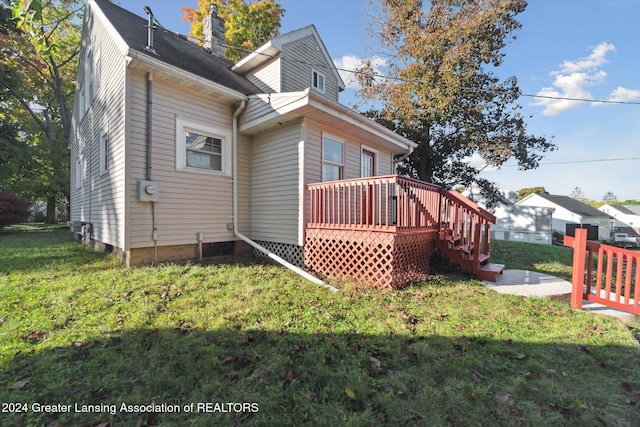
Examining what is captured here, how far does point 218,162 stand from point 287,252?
9.29ft

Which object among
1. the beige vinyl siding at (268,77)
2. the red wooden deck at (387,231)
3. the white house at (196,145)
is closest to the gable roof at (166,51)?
the white house at (196,145)

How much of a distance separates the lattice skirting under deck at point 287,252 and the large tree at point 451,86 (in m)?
8.69

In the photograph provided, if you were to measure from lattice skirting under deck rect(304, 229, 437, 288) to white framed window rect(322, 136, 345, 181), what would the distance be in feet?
6.10

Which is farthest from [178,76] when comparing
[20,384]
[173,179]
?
[20,384]

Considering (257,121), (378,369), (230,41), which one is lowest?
(378,369)

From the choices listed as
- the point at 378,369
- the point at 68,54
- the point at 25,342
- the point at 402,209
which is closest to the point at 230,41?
the point at 68,54

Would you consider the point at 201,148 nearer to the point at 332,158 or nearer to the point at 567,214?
the point at 332,158

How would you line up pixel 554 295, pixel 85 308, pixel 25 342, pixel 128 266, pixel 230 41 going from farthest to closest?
pixel 230 41 < pixel 128 266 < pixel 554 295 < pixel 85 308 < pixel 25 342

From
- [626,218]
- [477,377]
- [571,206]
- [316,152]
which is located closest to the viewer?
[477,377]

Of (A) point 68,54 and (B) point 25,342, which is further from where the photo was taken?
(A) point 68,54

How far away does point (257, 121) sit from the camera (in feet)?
21.7

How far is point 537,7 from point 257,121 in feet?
36.7

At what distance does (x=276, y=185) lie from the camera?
22.5ft

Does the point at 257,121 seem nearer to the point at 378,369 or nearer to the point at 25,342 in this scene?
the point at 25,342
